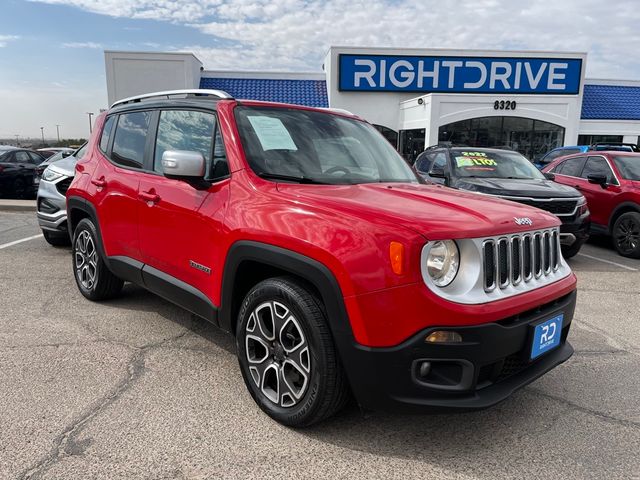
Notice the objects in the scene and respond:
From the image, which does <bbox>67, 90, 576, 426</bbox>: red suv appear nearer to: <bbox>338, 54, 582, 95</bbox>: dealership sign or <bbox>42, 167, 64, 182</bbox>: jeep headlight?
<bbox>42, 167, 64, 182</bbox>: jeep headlight

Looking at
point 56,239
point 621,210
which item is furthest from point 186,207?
point 621,210

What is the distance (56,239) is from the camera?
7.41 meters

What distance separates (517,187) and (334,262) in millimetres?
5321

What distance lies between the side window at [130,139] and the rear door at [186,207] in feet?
0.76

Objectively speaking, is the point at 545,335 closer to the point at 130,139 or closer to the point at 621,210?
the point at 130,139

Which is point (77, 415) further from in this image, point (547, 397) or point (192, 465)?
point (547, 397)

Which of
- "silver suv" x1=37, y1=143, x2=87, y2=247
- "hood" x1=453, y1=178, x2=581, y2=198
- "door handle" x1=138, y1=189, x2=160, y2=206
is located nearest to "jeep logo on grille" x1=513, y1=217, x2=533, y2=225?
"door handle" x1=138, y1=189, x2=160, y2=206

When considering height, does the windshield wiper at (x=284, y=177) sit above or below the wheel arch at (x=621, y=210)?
above

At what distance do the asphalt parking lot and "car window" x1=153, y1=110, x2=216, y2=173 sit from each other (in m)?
1.43

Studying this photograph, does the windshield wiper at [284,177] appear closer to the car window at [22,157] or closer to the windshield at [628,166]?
the windshield at [628,166]

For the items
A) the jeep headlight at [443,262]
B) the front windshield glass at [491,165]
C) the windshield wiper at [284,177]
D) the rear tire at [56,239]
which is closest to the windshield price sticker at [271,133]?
the windshield wiper at [284,177]

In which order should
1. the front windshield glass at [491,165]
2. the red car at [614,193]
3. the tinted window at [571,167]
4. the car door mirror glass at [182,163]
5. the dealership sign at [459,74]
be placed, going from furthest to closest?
the dealership sign at [459,74], the tinted window at [571,167], the front windshield glass at [491,165], the red car at [614,193], the car door mirror glass at [182,163]

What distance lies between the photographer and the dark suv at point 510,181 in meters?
6.59

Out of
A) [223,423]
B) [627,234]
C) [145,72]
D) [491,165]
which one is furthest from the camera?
[145,72]
